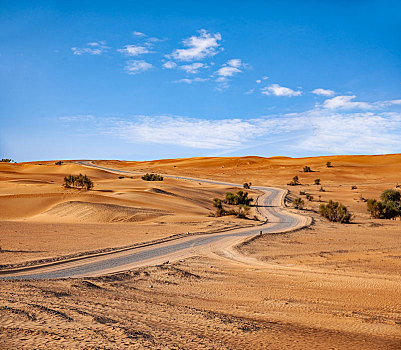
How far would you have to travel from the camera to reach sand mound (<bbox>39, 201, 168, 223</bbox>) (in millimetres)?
33500

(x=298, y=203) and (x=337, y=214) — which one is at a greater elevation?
(x=298, y=203)

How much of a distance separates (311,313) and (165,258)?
381 inches

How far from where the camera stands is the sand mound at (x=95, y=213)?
33.5 m

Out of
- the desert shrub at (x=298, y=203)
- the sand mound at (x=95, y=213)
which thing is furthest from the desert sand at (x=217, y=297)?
the desert shrub at (x=298, y=203)

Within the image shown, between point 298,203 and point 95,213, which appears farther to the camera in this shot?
point 298,203

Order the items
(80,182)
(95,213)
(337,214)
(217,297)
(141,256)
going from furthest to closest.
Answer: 1. (80,182)
2. (337,214)
3. (95,213)
4. (141,256)
5. (217,297)

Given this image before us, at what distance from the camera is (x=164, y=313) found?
858 centimetres

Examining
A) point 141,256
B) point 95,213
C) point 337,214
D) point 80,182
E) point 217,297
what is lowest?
point 141,256

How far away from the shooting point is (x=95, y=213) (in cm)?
3406

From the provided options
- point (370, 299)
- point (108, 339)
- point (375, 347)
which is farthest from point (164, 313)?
point (370, 299)

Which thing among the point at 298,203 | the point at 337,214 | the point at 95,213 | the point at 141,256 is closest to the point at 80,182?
the point at 95,213

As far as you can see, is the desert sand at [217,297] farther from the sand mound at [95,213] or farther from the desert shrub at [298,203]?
the desert shrub at [298,203]

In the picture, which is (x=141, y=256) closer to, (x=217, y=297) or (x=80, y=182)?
(x=217, y=297)

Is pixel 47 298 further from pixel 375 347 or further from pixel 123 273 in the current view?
pixel 375 347
